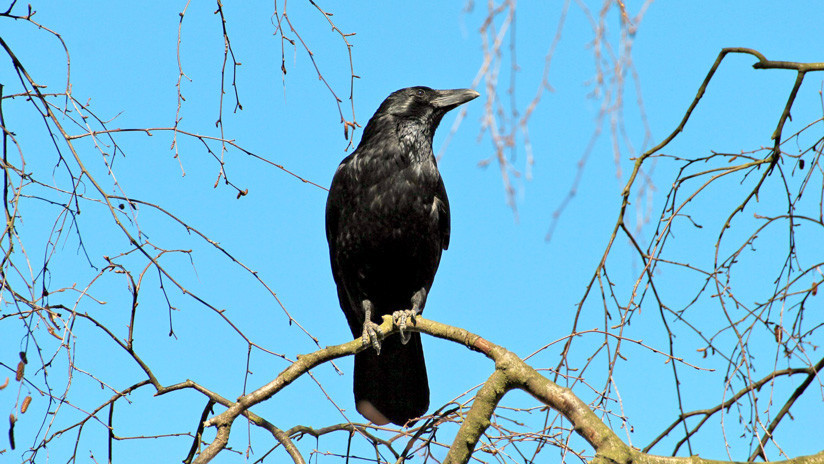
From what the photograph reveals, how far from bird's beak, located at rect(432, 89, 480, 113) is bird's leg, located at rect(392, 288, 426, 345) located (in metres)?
1.23

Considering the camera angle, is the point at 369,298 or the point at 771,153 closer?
the point at 771,153

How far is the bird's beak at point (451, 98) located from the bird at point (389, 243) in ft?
0.72

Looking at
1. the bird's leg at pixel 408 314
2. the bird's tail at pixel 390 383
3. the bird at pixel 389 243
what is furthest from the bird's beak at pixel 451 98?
the bird's tail at pixel 390 383

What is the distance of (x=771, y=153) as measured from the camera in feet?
9.14

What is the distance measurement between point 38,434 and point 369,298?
219 cm

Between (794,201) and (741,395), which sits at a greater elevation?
(794,201)

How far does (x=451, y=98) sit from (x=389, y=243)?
120cm

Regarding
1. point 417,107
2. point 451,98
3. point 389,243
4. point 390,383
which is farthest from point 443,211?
point 390,383

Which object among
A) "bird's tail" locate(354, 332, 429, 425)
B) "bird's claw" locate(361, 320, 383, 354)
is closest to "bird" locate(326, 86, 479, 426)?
"bird's tail" locate(354, 332, 429, 425)

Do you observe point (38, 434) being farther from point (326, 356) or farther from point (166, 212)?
point (326, 356)

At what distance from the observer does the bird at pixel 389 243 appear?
14.1 feet

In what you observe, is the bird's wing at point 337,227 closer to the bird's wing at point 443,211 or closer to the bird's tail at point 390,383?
the bird's tail at point 390,383

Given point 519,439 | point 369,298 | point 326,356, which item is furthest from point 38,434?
point 369,298

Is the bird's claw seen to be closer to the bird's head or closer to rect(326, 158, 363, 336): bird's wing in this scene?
rect(326, 158, 363, 336): bird's wing
